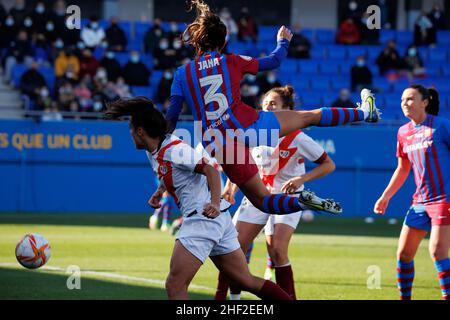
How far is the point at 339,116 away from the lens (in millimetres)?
8414

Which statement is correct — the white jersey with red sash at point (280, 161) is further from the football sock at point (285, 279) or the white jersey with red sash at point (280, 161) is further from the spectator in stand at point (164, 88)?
the spectator in stand at point (164, 88)

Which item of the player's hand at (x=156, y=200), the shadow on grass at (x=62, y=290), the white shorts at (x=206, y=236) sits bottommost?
the shadow on grass at (x=62, y=290)

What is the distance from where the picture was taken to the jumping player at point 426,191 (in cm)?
884

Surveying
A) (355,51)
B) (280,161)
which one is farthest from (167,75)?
(280,161)

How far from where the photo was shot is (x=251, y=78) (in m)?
25.5

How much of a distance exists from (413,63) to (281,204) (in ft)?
72.8

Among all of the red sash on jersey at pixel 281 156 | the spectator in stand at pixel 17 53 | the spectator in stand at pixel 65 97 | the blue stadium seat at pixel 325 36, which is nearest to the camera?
the red sash on jersey at pixel 281 156

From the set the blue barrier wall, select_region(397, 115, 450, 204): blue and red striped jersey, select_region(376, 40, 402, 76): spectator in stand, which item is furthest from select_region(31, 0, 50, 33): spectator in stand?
→ select_region(397, 115, 450, 204): blue and red striped jersey

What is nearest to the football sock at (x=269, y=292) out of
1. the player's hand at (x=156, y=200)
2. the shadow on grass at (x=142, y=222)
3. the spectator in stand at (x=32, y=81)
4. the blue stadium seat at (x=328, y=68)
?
the player's hand at (x=156, y=200)

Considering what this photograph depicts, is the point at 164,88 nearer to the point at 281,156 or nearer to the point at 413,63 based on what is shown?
the point at 413,63

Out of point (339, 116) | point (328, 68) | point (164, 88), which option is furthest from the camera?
point (328, 68)

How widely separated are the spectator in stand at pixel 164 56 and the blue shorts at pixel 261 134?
59.1 ft
